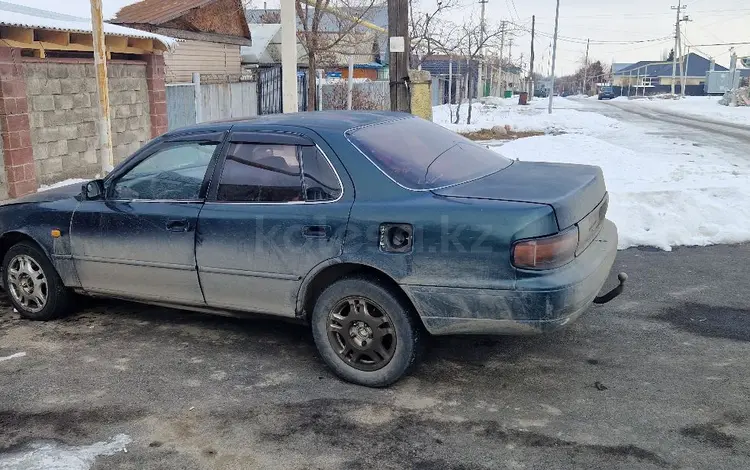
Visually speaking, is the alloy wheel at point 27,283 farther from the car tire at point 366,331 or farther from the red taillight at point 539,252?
the red taillight at point 539,252

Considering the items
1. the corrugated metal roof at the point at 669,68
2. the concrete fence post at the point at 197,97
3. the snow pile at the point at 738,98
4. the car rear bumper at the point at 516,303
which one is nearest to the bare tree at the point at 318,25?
the concrete fence post at the point at 197,97

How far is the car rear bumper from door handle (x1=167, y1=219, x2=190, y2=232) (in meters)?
1.57

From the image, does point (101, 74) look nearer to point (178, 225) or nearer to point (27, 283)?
point (27, 283)

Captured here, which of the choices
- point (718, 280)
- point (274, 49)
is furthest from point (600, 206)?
point (274, 49)

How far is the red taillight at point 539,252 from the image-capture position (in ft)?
11.7

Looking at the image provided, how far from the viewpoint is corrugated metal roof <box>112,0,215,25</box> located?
1607cm

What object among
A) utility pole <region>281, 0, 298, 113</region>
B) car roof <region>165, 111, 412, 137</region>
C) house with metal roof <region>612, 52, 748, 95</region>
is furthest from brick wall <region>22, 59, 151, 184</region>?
house with metal roof <region>612, 52, 748, 95</region>

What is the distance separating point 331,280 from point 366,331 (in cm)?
38

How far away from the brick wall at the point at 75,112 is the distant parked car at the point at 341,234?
200 inches

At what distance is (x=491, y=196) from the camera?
12.5 feet

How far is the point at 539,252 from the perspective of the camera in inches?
141

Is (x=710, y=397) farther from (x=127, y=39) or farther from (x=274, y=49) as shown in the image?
(x=274, y=49)

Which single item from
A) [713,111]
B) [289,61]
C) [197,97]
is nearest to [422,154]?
[289,61]

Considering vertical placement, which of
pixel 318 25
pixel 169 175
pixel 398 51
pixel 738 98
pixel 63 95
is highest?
pixel 318 25
